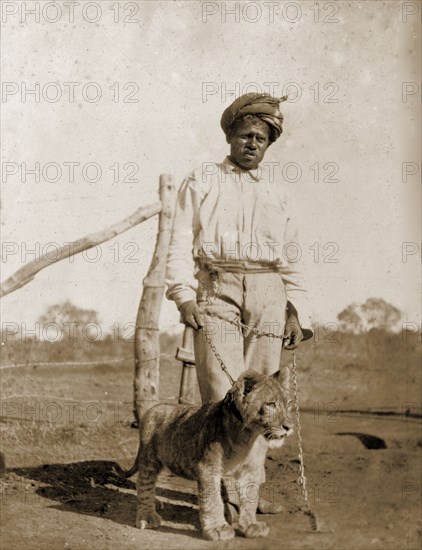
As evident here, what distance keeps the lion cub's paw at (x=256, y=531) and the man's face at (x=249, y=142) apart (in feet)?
7.35

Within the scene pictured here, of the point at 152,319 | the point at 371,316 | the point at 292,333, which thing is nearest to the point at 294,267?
the point at 292,333

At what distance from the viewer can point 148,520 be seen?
4191 millimetres

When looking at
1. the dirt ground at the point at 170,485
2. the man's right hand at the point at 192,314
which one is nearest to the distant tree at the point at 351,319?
the dirt ground at the point at 170,485

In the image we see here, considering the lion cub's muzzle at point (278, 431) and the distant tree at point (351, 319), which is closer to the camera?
the lion cub's muzzle at point (278, 431)

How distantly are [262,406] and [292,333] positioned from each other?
91 centimetres

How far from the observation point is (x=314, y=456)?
21.6 feet

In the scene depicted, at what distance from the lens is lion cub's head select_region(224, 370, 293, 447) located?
150 inches

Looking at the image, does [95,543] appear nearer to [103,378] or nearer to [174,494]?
[174,494]

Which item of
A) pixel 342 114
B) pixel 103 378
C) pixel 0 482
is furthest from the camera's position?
pixel 103 378

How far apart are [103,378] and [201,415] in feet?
24.0

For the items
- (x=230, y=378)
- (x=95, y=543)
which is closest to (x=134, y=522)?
(x=95, y=543)

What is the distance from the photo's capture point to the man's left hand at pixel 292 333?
15.1 feet

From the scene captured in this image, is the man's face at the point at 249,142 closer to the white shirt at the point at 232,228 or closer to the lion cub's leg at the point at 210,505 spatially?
the white shirt at the point at 232,228

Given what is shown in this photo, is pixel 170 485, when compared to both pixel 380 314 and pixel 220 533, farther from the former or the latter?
pixel 380 314
